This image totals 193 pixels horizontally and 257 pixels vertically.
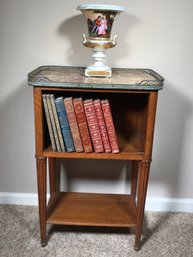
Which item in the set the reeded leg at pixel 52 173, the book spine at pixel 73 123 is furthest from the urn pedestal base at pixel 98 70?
the reeded leg at pixel 52 173

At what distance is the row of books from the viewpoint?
1.11 metres

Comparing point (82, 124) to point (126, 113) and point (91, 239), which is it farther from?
point (91, 239)

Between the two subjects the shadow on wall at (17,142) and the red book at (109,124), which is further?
the shadow on wall at (17,142)

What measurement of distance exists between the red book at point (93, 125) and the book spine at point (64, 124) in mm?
84

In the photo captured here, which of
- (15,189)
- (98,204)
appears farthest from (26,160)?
(98,204)

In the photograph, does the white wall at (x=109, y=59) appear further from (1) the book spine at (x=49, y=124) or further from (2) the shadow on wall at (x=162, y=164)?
(1) the book spine at (x=49, y=124)

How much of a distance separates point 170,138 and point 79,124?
0.60 meters

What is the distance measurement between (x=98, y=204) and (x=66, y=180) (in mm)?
244

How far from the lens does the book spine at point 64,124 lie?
1107 millimetres

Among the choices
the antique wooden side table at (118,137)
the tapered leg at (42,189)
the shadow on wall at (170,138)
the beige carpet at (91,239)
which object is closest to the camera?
the antique wooden side table at (118,137)

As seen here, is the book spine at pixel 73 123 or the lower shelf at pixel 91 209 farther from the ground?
the book spine at pixel 73 123

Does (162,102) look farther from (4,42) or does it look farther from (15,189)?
(15,189)

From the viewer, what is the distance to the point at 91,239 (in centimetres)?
140

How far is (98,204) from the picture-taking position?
1.47m
